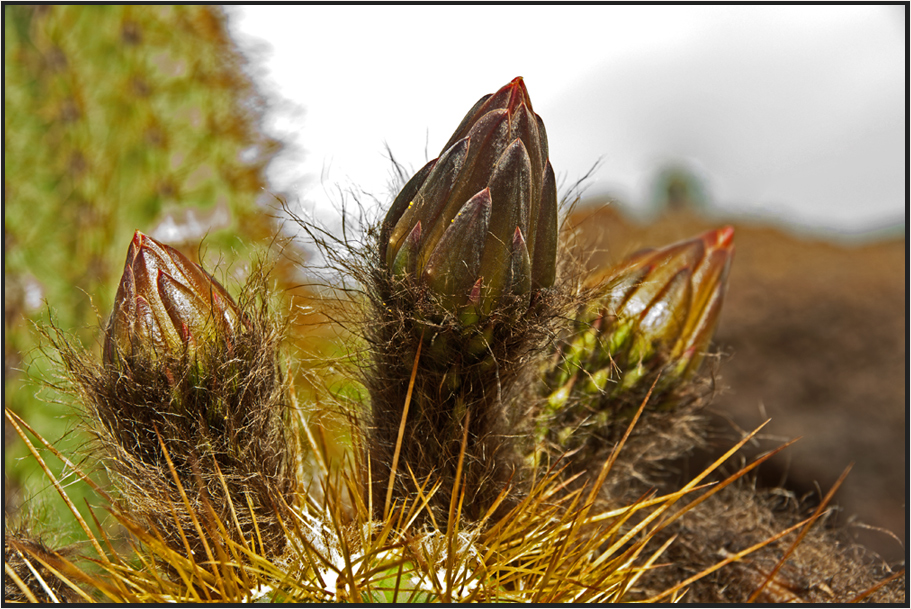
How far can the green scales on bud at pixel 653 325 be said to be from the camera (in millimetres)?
677

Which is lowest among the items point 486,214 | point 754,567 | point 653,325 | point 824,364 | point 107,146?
point 824,364

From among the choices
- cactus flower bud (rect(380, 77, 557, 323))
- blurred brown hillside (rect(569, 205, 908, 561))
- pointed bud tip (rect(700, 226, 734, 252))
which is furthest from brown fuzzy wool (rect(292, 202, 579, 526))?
blurred brown hillside (rect(569, 205, 908, 561))

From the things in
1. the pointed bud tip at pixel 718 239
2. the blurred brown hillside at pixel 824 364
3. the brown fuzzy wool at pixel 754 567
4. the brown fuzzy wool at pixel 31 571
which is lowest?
the blurred brown hillside at pixel 824 364

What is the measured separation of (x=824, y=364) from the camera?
217 cm

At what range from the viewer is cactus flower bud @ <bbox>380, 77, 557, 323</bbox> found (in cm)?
47

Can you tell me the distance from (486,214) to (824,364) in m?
2.09

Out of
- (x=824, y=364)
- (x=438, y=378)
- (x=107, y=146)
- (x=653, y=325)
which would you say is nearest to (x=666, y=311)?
(x=653, y=325)

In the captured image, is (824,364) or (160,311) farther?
(824,364)

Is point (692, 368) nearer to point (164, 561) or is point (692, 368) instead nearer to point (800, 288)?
point (164, 561)

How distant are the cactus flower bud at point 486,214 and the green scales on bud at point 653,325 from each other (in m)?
0.19

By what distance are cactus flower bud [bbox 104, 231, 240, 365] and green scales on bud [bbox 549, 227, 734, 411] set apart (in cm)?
Result: 34

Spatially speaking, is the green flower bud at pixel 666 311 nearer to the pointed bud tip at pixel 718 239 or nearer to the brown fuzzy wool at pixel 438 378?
the pointed bud tip at pixel 718 239

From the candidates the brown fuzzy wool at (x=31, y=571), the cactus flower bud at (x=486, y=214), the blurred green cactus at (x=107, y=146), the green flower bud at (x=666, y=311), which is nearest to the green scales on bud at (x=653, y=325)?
the green flower bud at (x=666, y=311)

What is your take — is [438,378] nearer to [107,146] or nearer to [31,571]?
[31,571]
